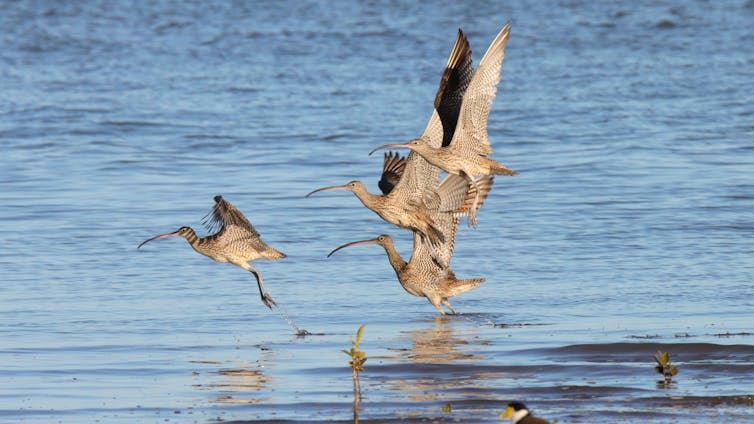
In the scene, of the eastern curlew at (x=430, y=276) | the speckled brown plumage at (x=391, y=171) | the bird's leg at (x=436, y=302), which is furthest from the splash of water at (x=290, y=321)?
the speckled brown plumage at (x=391, y=171)

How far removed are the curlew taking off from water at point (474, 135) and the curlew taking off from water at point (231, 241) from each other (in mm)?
1116

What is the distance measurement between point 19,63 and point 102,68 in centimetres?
168

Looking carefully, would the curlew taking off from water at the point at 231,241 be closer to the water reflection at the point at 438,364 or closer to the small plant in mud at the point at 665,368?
the water reflection at the point at 438,364

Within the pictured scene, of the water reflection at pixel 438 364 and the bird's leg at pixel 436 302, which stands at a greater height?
the bird's leg at pixel 436 302

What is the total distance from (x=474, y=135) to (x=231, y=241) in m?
1.91

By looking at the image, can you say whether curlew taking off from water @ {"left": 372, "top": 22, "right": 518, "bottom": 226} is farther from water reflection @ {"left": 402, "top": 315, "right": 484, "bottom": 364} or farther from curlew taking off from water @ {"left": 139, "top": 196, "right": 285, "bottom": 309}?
curlew taking off from water @ {"left": 139, "top": 196, "right": 285, "bottom": 309}

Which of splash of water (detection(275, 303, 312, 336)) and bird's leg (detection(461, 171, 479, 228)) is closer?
splash of water (detection(275, 303, 312, 336))

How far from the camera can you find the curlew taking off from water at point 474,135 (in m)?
9.69

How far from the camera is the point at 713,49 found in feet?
81.3

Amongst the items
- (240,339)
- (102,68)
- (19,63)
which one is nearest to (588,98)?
(102,68)

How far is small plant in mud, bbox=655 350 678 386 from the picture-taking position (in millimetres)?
7328

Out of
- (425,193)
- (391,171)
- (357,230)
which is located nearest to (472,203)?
(425,193)

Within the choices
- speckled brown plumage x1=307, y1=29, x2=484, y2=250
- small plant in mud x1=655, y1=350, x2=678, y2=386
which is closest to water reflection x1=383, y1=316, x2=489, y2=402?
speckled brown plumage x1=307, y1=29, x2=484, y2=250

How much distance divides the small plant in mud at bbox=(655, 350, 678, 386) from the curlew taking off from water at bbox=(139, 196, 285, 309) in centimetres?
312
